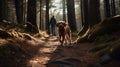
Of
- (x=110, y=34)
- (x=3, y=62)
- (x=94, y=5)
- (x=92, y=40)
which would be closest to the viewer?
(x=3, y=62)

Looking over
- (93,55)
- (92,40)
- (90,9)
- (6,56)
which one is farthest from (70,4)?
(6,56)

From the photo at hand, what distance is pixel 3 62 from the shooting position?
22.0ft

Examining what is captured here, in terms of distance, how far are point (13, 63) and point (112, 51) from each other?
326 cm

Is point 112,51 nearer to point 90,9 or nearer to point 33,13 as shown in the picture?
point 90,9

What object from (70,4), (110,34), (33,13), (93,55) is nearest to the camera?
(93,55)

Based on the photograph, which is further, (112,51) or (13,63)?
(112,51)

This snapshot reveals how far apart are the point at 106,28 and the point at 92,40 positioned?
0.93m

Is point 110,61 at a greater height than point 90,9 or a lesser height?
lesser

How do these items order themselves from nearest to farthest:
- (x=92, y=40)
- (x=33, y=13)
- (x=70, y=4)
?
1. (x=92, y=40)
2. (x=33, y=13)
3. (x=70, y=4)

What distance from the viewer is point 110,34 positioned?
1135cm

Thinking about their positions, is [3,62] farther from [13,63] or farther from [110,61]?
[110,61]

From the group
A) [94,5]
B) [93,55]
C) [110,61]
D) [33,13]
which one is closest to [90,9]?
[94,5]

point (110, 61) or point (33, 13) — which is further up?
point (33, 13)

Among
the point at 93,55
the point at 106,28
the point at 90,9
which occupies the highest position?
the point at 90,9
